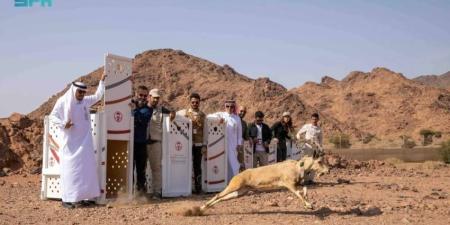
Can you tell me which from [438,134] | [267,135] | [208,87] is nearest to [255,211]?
[267,135]

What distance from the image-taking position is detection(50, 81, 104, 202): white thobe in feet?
29.7

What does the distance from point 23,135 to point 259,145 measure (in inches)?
507

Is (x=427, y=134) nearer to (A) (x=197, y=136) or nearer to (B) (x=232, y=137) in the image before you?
(B) (x=232, y=137)

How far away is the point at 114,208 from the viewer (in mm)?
8883

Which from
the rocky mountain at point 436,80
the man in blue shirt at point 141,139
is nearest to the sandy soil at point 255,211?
the man in blue shirt at point 141,139

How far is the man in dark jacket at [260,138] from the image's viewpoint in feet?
42.2

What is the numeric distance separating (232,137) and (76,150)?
403 cm

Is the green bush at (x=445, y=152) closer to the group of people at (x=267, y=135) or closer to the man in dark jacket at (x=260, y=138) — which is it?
the group of people at (x=267, y=135)

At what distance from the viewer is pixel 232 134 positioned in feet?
39.6

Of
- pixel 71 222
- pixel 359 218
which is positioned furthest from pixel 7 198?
pixel 359 218

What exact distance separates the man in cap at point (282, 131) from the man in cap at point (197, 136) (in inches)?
105

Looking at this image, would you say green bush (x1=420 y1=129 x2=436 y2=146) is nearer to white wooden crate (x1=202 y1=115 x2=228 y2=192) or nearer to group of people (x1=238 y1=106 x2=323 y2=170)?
group of people (x1=238 y1=106 x2=323 y2=170)

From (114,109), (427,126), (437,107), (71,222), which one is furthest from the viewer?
(437,107)

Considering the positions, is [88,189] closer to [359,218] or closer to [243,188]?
[243,188]
